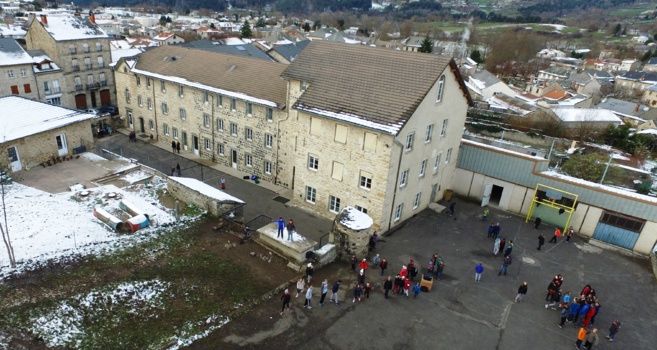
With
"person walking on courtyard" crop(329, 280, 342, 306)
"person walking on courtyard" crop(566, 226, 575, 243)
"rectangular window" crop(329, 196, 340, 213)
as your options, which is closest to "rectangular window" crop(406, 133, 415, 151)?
"rectangular window" crop(329, 196, 340, 213)

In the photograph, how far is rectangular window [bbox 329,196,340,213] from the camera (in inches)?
1156

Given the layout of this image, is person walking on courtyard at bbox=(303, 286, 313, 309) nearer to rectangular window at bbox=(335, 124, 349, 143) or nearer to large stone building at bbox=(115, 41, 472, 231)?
large stone building at bbox=(115, 41, 472, 231)

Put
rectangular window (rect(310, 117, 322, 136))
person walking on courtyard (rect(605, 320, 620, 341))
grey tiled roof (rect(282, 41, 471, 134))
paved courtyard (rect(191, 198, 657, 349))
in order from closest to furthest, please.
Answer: paved courtyard (rect(191, 198, 657, 349)) → person walking on courtyard (rect(605, 320, 620, 341)) → grey tiled roof (rect(282, 41, 471, 134)) → rectangular window (rect(310, 117, 322, 136))

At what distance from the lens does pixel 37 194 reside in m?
28.1

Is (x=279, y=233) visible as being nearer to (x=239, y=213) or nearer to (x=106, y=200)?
(x=239, y=213)

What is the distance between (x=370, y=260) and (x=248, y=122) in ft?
55.7

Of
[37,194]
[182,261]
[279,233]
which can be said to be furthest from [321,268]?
[37,194]

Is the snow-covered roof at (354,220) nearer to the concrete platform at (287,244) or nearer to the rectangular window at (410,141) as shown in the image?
the concrete platform at (287,244)

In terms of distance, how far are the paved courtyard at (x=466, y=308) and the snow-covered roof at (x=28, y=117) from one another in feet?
79.2

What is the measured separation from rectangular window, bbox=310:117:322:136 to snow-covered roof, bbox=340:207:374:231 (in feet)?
20.6

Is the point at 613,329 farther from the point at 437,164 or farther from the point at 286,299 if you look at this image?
the point at 437,164

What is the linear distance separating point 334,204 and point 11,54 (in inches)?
1663

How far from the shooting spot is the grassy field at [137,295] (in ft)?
56.1

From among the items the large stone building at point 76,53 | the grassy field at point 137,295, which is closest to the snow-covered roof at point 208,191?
the grassy field at point 137,295
